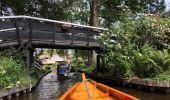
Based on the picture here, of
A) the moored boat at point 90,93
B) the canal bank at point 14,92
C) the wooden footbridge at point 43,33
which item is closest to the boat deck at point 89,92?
the moored boat at point 90,93

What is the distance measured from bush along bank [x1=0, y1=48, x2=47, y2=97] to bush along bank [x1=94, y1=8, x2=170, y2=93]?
17.7 feet

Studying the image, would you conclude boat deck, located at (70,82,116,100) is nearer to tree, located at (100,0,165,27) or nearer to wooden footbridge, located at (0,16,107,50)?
wooden footbridge, located at (0,16,107,50)

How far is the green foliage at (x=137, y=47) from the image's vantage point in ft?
72.3

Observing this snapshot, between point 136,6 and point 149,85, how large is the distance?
20120mm

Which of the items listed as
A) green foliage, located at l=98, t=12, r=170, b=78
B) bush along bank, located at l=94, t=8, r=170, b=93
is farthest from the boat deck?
Result: green foliage, located at l=98, t=12, r=170, b=78

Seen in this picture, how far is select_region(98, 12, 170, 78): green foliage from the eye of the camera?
2203cm

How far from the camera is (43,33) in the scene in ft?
78.4

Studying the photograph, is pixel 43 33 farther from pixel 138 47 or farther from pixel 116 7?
pixel 116 7

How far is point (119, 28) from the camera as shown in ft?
83.3

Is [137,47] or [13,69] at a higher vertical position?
[137,47]

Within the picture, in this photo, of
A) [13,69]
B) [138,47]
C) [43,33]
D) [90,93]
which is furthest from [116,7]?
[90,93]

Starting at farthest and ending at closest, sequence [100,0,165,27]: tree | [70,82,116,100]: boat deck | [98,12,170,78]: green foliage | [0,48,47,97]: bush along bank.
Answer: [100,0,165,27]: tree
[98,12,170,78]: green foliage
[0,48,47,97]: bush along bank
[70,82,116,100]: boat deck

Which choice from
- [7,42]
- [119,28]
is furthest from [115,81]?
[7,42]

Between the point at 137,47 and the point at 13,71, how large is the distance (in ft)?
25.5
